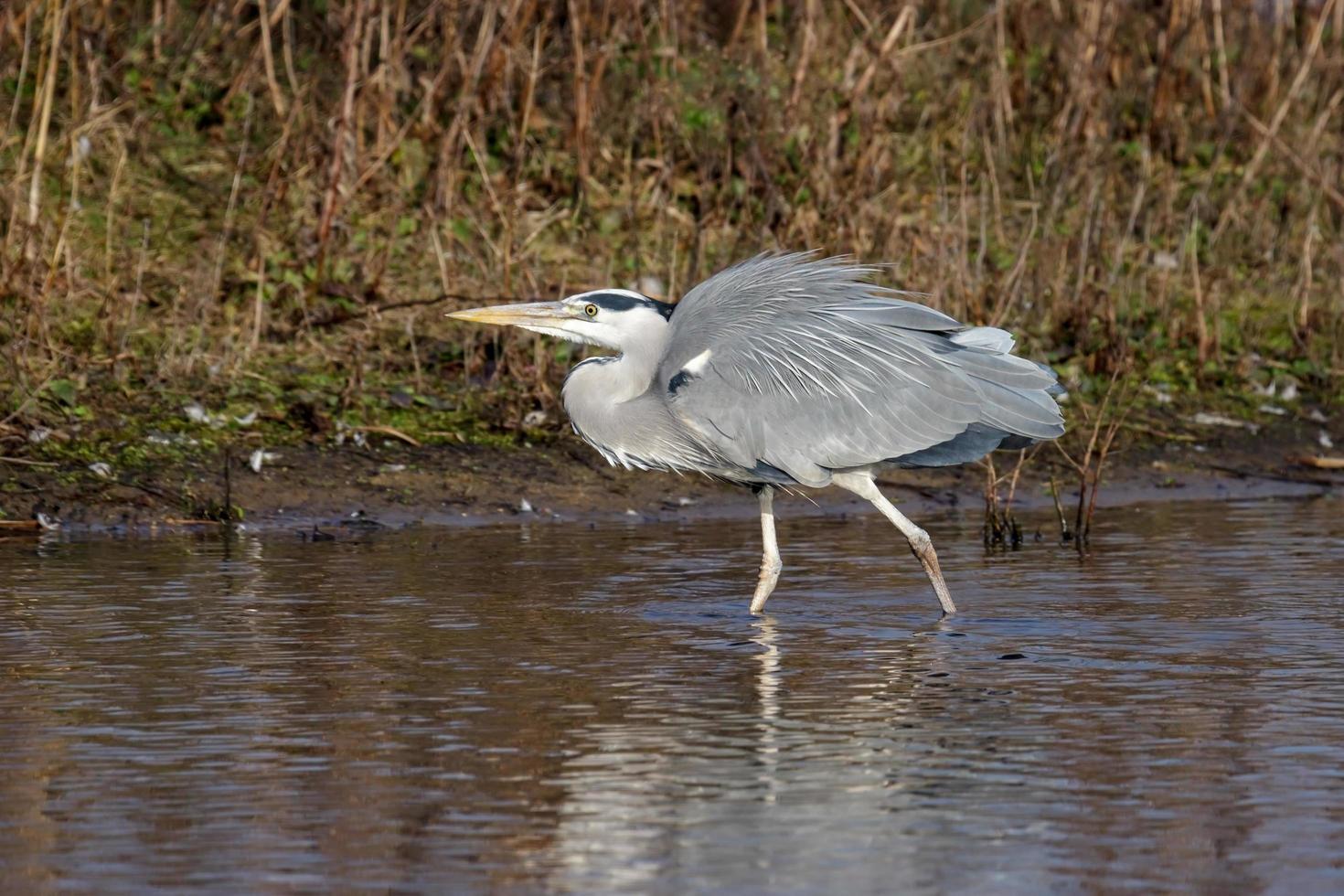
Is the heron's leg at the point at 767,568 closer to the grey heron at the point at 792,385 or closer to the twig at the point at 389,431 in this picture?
the grey heron at the point at 792,385

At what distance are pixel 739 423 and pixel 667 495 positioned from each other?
2499mm

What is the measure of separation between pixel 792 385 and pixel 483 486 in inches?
99.8

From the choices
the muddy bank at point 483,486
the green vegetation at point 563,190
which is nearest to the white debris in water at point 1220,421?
the green vegetation at point 563,190

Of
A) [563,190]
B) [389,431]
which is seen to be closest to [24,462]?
[389,431]

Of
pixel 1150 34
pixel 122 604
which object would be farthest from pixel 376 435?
pixel 1150 34

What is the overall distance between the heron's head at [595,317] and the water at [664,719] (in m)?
0.86

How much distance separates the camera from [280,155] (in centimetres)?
1177

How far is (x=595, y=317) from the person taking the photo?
25.5 ft

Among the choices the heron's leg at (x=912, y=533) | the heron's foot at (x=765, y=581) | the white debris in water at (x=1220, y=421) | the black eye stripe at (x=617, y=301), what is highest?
the black eye stripe at (x=617, y=301)

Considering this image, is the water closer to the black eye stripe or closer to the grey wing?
the grey wing

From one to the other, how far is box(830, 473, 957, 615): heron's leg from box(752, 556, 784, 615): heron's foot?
16.0 inches

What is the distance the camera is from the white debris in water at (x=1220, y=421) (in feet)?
37.1

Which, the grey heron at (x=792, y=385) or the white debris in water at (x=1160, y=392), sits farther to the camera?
the white debris in water at (x=1160, y=392)

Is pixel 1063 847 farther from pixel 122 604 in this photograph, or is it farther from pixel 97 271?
pixel 97 271
